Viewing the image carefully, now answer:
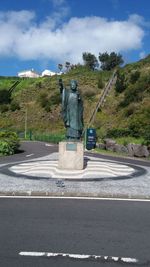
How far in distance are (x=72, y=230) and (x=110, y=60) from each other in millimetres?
99315

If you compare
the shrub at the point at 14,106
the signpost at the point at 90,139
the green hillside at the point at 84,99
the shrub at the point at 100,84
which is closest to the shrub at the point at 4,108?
the green hillside at the point at 84,99

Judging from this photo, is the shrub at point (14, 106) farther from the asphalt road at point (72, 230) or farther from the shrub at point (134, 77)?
the asphalt road at point (72, 230)

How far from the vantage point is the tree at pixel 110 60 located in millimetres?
103750

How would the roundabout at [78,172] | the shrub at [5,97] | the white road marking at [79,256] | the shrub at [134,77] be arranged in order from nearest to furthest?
the white road marking at [79,256], the roundabout at [78,172], the shrub at [134,77], the shrub at [5,97]

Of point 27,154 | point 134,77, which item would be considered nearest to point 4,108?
point 134,77

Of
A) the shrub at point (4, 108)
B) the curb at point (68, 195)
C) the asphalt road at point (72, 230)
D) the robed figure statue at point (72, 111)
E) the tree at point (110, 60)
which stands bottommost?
the asphalt road at point (72, 230)

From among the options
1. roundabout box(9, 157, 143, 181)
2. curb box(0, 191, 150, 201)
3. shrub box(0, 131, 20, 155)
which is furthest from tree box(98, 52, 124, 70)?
curb box(0, 191, 150, 201)

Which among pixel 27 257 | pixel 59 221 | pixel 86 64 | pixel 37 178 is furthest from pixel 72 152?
pixel 86 64

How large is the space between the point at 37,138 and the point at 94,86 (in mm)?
21963

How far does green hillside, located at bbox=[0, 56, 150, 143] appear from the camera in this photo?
60.6 meters

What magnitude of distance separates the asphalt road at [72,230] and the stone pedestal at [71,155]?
6.85 metres

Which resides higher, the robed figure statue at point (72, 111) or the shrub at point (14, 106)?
the shrub at point (14, 106)

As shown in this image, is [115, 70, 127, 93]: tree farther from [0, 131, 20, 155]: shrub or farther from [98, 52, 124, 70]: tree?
[0, 131, 20, 155]: shrub

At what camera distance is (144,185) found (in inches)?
533
